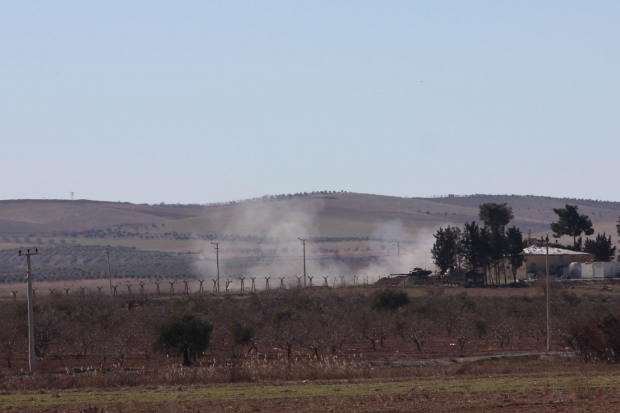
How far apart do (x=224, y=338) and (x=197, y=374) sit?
63.4 ft

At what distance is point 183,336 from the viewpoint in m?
43.5

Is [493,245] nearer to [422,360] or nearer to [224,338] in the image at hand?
[224,338]

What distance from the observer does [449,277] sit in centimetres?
A: 9175

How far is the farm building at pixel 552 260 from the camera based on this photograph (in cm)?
9444

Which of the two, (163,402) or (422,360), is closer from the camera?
(163,402)

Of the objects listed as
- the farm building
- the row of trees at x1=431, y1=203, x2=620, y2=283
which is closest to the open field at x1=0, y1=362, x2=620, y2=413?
the row of trees at x1=431, y1=203, x2=620, y2=283

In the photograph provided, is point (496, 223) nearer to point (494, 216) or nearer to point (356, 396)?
point (494, 216)

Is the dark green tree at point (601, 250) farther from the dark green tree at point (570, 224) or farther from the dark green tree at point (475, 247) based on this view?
the dark green tree at point (475, 247)

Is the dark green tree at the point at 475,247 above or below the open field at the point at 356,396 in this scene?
above

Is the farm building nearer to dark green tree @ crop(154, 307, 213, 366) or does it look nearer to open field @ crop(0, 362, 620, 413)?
dark green tree @ crop(154, 307, 213, 366)

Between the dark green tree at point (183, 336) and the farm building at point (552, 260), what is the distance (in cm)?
5643

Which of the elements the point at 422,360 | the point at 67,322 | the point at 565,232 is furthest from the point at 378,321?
the point at 565,232

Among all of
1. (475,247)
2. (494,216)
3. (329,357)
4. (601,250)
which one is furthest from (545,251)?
(329,357)

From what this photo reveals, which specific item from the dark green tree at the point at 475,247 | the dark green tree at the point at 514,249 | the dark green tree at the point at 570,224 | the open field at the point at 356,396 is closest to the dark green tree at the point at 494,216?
the dark green tree at the point at 475,247
